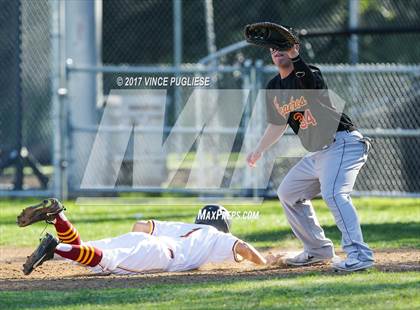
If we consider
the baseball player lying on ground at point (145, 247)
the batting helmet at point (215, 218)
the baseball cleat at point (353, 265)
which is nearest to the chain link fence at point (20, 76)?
the batting helmet at point (215, 218)

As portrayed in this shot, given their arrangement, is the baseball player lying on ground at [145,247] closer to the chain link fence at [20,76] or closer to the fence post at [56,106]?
the fence post at [56,106]

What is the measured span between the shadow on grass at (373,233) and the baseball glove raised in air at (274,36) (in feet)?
9.84

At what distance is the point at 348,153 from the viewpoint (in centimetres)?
815

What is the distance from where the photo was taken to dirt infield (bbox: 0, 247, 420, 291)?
7.74 metres

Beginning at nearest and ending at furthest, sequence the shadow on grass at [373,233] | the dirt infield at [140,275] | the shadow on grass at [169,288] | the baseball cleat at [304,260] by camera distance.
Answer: the shadow on grass at [169,288] → the dirt infield at [140,275] → the baseball cleat at [304,260] → the shadow on grass at [373,233]

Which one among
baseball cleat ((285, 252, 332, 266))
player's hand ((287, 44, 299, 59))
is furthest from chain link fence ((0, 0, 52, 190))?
player's hand ((287, 44, 299, 59))

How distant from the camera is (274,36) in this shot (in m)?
7.98

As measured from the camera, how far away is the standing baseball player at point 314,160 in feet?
26.0

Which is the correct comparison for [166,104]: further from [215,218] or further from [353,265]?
[353,265]

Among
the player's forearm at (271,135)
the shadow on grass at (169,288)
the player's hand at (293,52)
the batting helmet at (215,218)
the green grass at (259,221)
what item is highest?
the player's hand at (293,52)

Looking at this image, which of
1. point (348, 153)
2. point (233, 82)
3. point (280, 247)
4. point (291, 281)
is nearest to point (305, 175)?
point (348, 153)

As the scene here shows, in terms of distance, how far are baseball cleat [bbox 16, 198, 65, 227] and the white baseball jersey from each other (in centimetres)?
37

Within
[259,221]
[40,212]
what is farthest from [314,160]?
[259,221]

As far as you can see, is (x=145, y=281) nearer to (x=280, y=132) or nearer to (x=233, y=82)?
(x=280, y=132)
